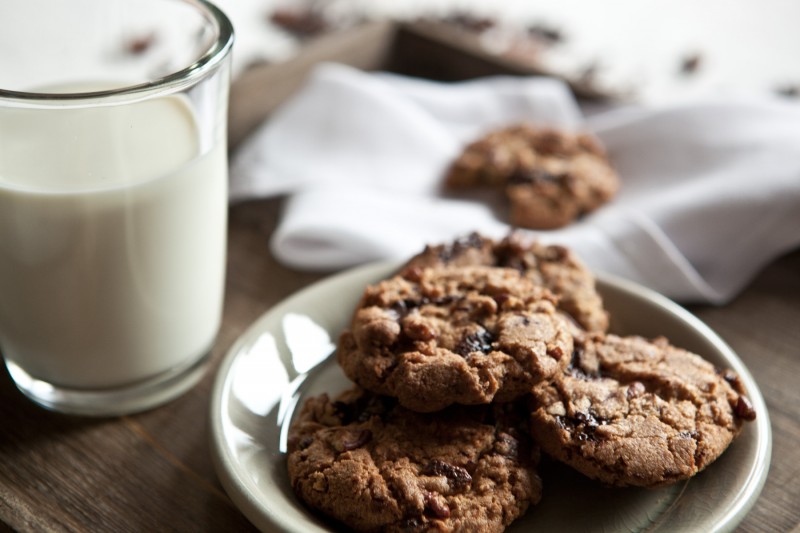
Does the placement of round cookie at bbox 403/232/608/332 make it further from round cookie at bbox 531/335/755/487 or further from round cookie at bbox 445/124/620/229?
round cookie at bbox 445/124/620/229

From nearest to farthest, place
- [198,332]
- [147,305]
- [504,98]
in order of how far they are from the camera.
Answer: [147,305] < [198,332] < [504,98]

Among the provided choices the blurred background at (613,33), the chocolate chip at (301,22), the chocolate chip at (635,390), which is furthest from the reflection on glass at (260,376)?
the chocolate chip at (301,22)

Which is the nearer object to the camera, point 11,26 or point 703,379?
point 703,379

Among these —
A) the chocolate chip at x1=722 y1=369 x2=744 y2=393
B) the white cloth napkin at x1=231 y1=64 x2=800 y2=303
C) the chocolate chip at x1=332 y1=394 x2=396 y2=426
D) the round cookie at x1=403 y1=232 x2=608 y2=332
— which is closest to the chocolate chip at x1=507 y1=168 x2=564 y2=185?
the white cloth napkin at x1=231 y1=64 x2=800 y2=303

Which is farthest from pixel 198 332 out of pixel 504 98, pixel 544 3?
pixel 544 3

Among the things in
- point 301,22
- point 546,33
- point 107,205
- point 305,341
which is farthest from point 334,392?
point 546,33

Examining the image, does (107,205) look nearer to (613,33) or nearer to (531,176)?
(531,176)

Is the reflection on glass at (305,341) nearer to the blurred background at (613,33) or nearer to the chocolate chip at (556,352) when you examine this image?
the chocolate chip at (556,352)

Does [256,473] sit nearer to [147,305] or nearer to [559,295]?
[147,305]
